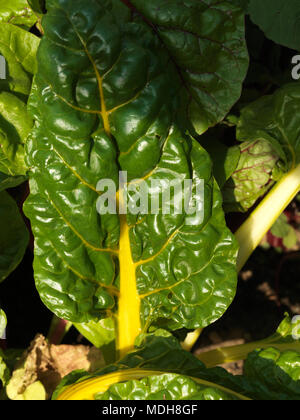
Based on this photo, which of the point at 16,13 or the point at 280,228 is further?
the point at 280,228

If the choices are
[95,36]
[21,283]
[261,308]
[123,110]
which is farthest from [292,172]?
[21,283]

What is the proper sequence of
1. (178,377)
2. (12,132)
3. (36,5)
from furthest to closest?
(12,132)
(36,5)
(178,377)

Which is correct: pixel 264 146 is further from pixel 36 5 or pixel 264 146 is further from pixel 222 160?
pixel 36 5

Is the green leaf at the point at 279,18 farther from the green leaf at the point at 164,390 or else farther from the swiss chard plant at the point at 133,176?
the green leaf at the point at 164,390

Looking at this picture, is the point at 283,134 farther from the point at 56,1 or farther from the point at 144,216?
the point at 56,1

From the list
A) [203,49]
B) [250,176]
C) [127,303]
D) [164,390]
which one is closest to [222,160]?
[250,176]

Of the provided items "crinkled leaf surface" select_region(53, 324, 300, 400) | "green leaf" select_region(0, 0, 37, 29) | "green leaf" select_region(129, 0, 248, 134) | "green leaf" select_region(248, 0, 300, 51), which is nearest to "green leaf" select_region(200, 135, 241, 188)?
"green leaf" select_region(129, 0, 248, 134)

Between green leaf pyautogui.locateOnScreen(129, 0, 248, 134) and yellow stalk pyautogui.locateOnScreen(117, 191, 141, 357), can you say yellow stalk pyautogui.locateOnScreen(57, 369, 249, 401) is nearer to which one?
yellow stalk pyautogui.locateOnScreen(117, 191, 141, 357)
